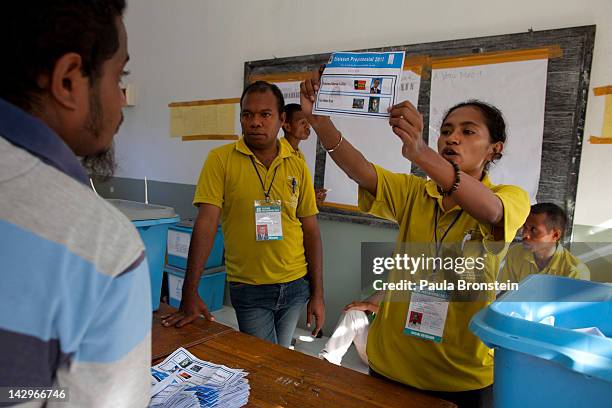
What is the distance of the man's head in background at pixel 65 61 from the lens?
19.2 inches

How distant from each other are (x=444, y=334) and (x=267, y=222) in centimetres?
93

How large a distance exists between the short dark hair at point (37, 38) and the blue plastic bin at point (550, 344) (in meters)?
0.86

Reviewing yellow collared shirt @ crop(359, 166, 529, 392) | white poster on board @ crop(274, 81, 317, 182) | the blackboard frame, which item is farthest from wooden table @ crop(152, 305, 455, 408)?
white poster on board @ crop(274, 81, 317, 182)

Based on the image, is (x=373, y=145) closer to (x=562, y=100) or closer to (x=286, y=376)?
(x=562, y=100)

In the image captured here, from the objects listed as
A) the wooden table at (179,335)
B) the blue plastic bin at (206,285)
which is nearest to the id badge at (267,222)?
the wooden table at (179,335)

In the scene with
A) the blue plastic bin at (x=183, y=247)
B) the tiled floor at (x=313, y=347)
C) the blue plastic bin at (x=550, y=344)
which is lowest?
the tiled floor at (x=313, y=347)

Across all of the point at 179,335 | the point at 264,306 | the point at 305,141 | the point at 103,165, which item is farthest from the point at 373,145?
the point at 103,165

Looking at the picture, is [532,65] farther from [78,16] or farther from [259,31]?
[78,16]

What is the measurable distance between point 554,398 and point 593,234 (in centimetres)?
167

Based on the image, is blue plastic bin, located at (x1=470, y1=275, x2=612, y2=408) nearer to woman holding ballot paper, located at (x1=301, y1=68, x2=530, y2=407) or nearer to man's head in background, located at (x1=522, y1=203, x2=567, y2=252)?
woman holding ballot paper, located at (x1=301, y1=68, x2=530, y2=407)

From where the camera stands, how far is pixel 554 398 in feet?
2.61

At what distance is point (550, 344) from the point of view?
0.78m

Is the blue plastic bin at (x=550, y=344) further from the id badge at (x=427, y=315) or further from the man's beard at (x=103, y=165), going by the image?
the man's beard at (x=103, y=165)

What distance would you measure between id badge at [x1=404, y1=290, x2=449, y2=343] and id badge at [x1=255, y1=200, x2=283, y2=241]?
2.64ft
